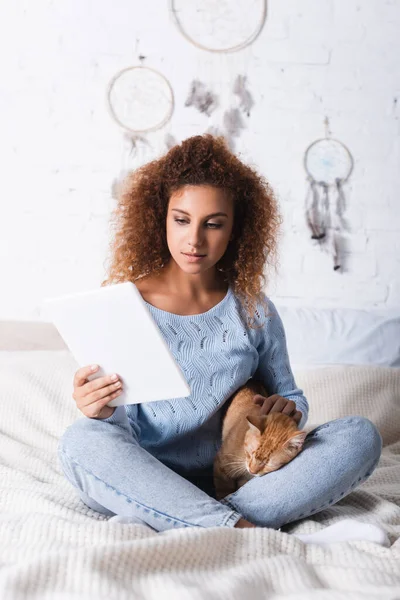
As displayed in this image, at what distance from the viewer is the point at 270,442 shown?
1297 millimetres

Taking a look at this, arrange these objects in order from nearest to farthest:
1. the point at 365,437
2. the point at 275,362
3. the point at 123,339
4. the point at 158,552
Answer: the point at 158,552 → the point at 123,339 → the point at 365,437 → the point at 275,362

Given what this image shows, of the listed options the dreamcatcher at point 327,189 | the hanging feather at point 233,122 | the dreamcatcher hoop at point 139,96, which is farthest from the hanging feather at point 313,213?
the dreamcatcher hoop at point 139,96

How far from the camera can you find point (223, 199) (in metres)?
1.46

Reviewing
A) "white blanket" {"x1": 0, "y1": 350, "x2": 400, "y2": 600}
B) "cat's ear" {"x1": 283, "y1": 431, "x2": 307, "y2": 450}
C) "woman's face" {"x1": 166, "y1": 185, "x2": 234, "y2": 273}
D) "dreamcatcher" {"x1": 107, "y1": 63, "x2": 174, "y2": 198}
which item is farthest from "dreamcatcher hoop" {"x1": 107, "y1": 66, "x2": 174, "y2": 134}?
"cat's ear" {"x1": 283, "y1": 431, "x2": 307, "y2": 450}

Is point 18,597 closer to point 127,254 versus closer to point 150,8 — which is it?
point 127,254

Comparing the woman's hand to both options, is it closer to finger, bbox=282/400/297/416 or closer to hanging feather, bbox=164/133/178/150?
finger, bbox=282/400/297/416

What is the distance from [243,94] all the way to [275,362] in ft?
3.94

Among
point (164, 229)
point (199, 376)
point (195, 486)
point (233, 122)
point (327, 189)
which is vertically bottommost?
point (195, 486)

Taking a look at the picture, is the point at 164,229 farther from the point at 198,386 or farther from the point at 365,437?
the point at 365,437

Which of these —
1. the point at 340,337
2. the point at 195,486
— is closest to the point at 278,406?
the point at 195,486

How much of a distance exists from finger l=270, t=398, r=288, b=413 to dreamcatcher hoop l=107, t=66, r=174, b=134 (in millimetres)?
1336

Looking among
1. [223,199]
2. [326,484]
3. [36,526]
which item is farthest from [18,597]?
[223,199]

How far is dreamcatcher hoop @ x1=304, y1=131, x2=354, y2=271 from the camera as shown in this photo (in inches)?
97.5

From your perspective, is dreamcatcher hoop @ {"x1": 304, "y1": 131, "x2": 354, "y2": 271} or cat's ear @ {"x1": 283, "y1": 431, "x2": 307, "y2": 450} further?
dreamcatcher hoop @ {"x1": 304, "y1": 131, "x2": 354, "y2": 271}
